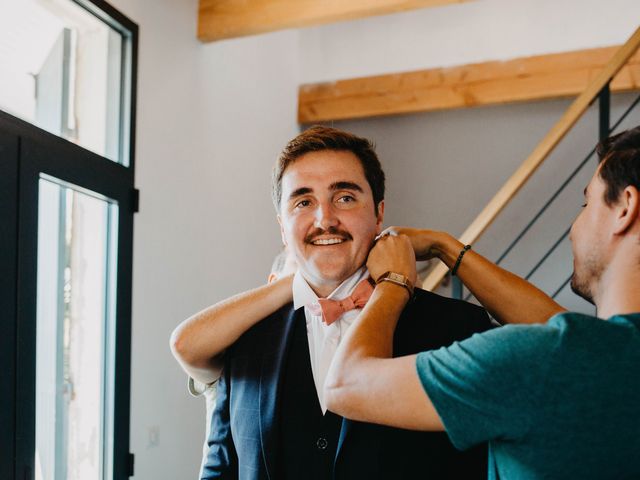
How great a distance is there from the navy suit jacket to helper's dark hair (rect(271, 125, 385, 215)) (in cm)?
31

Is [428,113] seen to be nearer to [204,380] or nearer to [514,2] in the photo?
[514,2]

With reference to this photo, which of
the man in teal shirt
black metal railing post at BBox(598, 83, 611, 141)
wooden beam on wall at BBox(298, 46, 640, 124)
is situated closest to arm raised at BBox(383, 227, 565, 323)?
the man in teal shirt

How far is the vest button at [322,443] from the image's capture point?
1.27m

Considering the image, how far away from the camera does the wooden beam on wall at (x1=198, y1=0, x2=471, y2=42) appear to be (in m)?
3.28

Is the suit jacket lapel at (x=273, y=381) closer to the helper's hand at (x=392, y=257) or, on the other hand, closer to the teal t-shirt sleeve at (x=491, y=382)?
the helper's hand at (x=392, y=257)

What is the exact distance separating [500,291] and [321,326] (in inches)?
17.3

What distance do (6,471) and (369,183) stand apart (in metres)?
1.71

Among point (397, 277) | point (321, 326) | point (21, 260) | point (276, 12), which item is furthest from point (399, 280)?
point (276, 12)

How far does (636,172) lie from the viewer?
41.8 inches

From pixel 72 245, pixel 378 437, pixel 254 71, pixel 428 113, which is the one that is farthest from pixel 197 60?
pixel 378 437

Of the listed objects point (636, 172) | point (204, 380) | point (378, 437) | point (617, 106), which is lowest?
point (378, 437)

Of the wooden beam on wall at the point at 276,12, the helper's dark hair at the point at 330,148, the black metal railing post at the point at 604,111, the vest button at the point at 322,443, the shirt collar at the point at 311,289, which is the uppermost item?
the wooden beam on wall at the point at 276,12

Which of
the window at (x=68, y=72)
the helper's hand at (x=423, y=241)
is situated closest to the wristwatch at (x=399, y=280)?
the helper's hand at (x=423, y=241)

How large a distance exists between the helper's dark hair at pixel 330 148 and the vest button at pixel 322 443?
58cm
